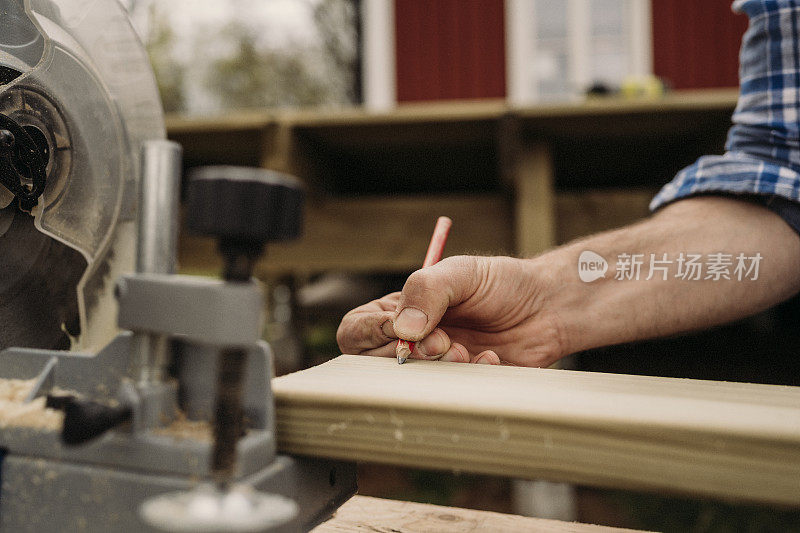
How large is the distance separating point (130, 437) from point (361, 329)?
41cm

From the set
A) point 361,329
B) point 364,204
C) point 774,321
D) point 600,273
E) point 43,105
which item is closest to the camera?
point 43,105

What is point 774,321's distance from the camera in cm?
321

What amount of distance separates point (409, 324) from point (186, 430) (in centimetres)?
32

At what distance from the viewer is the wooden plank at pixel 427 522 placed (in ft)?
2.27

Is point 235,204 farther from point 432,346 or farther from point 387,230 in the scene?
point 387,230

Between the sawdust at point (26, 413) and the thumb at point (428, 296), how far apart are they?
37 centimetres

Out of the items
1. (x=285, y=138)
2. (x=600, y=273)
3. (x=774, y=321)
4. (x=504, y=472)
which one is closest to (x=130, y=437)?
(x=504, y=472)

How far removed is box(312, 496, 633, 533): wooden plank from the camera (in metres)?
0.69

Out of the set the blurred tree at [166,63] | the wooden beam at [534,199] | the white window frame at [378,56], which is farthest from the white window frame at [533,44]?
the blurred tree at [166,63]

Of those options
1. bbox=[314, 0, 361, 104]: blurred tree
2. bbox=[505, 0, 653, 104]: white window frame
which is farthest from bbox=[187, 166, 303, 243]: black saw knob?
bbox=[314, 0, 361, 104]: blurred tree

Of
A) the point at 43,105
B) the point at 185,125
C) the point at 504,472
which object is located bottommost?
the point at 504,472

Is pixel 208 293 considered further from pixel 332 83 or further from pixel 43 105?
pixel 332 83

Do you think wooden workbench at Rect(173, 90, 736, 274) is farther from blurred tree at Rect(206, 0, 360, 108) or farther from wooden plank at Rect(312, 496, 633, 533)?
blurred tree at Rect(206, 0, 360, 108)

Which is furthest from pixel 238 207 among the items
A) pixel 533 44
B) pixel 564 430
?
pixel 533 44
